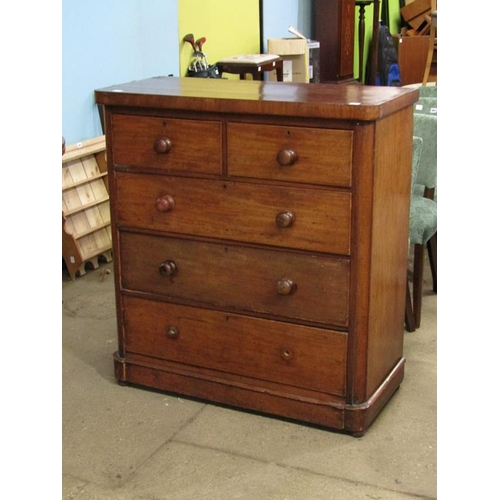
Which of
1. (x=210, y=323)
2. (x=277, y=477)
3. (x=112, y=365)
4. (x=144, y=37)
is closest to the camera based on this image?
(x=277, y=477)

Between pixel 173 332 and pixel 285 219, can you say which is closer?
pixel 285 219

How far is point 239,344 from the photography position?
2.84m

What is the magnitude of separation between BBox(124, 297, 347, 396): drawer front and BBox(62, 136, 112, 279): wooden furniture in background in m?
1.44

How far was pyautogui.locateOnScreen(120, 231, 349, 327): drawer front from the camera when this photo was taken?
2619 mm

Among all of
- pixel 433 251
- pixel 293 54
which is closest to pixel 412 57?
pixel 293 54

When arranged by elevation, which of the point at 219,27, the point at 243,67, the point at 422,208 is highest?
the point at 219,27

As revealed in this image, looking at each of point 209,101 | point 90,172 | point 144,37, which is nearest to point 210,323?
point 209,101

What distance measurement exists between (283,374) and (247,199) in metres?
0.61

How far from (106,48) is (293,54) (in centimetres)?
289

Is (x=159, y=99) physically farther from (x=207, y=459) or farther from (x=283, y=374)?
(x=207, y=459)

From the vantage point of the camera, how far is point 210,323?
2.88 metres

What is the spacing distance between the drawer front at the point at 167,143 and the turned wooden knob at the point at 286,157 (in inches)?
9.5

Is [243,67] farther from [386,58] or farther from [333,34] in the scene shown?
[386,58]
